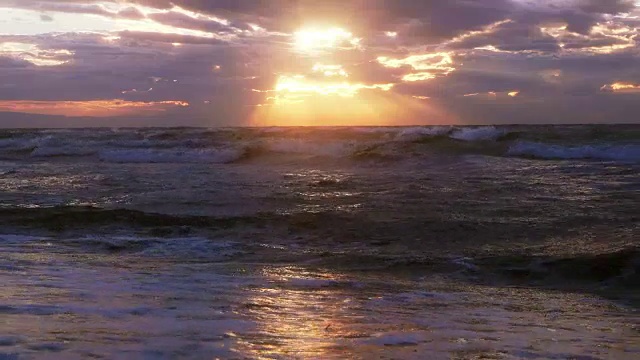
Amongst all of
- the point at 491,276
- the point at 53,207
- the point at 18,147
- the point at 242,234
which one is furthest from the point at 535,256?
the point at 18,147

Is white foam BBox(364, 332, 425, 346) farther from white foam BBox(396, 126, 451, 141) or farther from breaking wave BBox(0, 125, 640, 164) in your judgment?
white foam BBox(396, 126, 451, 141)

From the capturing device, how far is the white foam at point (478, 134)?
29.4 meters

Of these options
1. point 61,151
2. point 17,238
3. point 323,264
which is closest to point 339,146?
point 61,151

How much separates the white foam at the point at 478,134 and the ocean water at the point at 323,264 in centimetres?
1047

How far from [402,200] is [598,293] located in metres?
5.91

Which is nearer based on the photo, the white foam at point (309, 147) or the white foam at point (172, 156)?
the white foam at point (172, 156)

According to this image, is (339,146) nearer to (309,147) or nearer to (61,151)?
(309,147)

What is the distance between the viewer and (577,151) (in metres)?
24.9

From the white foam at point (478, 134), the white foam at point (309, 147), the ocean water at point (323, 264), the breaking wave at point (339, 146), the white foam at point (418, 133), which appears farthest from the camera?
the white foam at point (418, 133)

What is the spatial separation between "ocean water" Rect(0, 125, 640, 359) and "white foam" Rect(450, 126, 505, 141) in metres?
10.5

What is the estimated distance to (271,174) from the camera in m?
18.4

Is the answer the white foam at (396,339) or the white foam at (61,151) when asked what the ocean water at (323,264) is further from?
the white foam at (61,151)

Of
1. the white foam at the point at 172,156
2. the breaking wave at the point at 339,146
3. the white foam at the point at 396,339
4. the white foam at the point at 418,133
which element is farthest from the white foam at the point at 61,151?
the white foam at the point at 396,339

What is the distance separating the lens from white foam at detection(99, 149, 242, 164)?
27.1m
